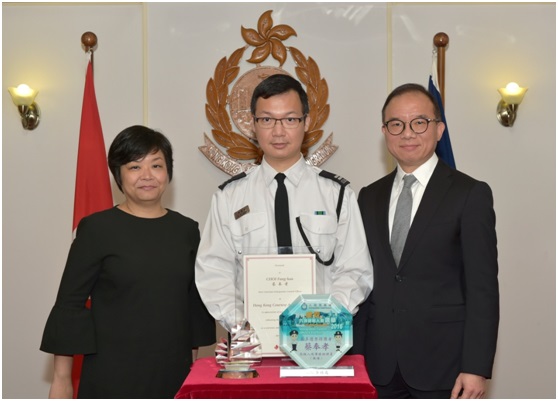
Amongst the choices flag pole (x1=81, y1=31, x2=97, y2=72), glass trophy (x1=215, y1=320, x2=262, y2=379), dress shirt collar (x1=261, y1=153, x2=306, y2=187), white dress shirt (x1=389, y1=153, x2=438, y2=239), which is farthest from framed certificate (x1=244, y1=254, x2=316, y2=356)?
flag pole (x1=81, y1=31, x2=97, y2=72)

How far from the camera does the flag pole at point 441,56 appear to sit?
175 inches

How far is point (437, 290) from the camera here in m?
2.75

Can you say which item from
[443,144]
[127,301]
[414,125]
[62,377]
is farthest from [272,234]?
[443,144]

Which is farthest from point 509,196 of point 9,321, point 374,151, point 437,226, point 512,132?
point 9,321

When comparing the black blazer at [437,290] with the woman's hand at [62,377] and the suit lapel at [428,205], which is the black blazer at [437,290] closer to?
the suit lapel at [428,205]

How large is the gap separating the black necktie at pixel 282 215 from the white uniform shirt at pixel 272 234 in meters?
0.03

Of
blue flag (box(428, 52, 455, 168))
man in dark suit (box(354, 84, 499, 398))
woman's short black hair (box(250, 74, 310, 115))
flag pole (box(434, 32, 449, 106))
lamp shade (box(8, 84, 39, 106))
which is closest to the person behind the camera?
man in dark suit (box(354, 84, 499, 398))

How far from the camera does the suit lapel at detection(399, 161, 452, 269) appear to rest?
2.76 m

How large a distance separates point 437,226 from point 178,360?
1174mm

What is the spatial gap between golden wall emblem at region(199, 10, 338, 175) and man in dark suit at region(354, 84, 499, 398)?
1838 mm

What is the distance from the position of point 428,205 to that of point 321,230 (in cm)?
46

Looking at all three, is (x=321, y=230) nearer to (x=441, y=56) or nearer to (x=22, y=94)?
(x=441, y=56)

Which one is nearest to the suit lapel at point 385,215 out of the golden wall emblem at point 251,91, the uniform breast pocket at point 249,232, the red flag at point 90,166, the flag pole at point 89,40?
the uniform breast pocket at point 249,232

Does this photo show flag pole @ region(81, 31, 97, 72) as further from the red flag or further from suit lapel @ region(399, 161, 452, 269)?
suit lapel @ region(399, 161, 452, 269)
